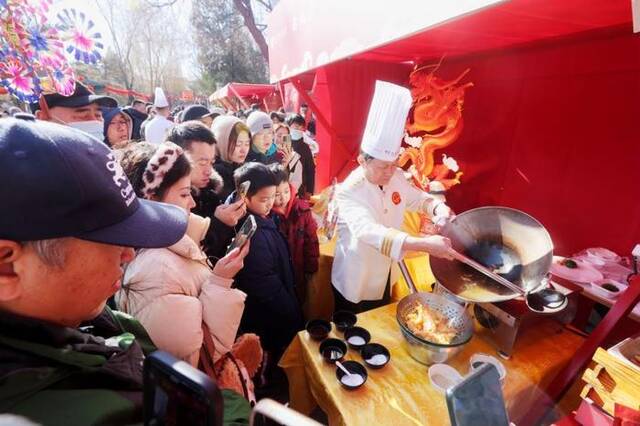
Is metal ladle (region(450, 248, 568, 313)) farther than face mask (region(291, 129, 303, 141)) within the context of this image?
No

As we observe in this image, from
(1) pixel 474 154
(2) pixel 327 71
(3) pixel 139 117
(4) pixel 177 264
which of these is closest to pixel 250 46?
(3) pixel 139 117

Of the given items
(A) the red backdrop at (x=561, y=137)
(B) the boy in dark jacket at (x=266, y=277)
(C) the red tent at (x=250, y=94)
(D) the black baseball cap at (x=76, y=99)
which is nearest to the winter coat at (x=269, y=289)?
(B) the boy in dark jacket at (x=266, y=277)

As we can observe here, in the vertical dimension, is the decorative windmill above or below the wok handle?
above

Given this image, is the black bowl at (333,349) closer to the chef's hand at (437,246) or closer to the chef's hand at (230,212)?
the chef's hand at (437,246)

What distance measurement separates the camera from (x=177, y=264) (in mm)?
1326

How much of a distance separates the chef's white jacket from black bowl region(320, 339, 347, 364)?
613 millimetres

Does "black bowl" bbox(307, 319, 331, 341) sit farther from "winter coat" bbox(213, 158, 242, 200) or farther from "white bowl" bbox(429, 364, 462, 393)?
"winter coat" bbox(213, 158, 242, 200)

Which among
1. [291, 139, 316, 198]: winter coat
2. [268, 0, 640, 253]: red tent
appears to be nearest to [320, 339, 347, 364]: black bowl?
[268, 0, 640, 253]: red tent

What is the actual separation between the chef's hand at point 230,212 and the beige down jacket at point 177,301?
67 centimetres

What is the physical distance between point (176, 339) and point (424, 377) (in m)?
1.16

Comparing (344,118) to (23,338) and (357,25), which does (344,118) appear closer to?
(357,25)

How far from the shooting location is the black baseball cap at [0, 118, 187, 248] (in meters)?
0.56

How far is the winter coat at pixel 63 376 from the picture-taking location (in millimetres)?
530


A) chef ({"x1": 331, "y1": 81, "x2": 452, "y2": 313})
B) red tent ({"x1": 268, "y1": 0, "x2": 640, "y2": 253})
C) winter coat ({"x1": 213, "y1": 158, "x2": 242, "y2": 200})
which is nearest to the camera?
chef ({"x1": 331, "y1": 81, "x2": 452, "y2": 313})
